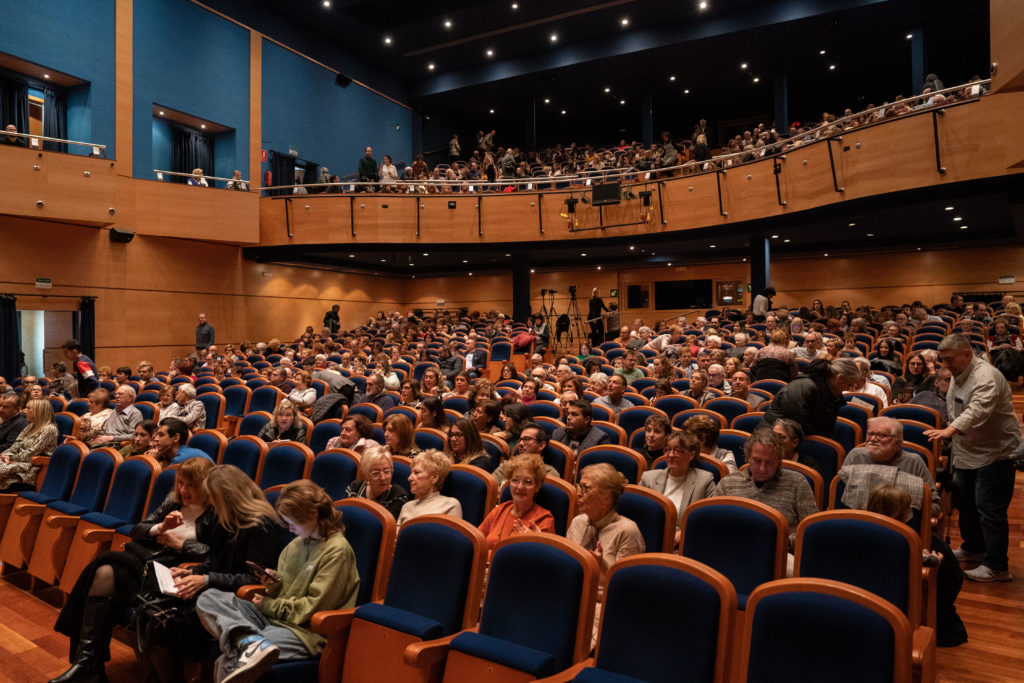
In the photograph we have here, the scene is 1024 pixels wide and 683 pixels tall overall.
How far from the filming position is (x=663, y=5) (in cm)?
1293

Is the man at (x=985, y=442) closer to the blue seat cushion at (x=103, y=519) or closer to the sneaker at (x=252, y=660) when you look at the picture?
the sneaker at (x=252, y=660)

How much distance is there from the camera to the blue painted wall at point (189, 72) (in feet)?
36.4

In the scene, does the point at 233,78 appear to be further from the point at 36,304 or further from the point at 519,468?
the point at 519,468

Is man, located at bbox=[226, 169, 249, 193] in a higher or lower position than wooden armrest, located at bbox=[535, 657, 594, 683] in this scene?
higher

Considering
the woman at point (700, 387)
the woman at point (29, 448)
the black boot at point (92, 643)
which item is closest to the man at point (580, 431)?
the woman at point (700, 387)

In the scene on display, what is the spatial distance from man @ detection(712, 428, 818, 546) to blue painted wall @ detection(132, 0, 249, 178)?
11.6 m

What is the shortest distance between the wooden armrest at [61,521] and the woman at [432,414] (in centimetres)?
187

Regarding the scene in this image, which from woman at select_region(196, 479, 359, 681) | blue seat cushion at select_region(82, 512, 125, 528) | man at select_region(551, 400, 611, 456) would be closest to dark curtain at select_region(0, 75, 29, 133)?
blue seat cushion at select_region(82, 512, 125, 528)

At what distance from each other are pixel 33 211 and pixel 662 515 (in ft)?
33.5

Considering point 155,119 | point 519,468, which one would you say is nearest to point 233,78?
point 155,119

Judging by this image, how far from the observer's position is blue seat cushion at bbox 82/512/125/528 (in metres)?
3.10

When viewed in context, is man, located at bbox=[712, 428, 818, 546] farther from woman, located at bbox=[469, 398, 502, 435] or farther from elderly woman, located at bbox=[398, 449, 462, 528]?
woman, located at bbox=[469, 398, 502, 435]

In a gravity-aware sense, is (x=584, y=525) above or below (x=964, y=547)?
above

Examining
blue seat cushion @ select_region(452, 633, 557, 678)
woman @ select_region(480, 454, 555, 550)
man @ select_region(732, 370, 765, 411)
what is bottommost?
blue seat cushion @ select_region(452, 633, 557, 678)
